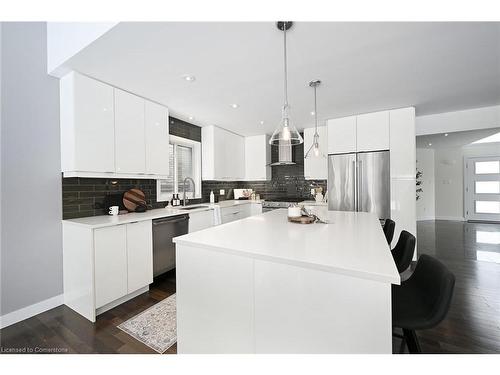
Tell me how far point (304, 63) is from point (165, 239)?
2.42 meters

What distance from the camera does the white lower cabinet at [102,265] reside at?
1.92 meters

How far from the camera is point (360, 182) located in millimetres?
3426

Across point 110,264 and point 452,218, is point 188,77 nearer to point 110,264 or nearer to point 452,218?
point 110,264

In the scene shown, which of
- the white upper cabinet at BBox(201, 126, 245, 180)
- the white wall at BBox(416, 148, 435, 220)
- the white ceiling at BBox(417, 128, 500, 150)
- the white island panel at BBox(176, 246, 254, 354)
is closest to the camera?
the white island panel at BBox(176, 246, 254, 354)

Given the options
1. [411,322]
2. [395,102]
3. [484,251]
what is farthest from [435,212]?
[411,322]

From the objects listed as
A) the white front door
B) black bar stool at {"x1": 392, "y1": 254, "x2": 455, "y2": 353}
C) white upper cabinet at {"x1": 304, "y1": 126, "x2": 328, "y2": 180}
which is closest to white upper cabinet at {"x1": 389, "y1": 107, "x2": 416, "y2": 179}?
white upper cabinet at {"x1": 304, "y1": 126, "x2": 328, "y2": 180}

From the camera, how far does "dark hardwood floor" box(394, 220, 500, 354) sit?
1593 millimetres

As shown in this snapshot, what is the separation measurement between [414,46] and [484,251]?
4083 millimetres

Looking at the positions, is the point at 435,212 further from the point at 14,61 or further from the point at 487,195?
the point at 14,61

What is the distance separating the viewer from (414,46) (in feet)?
5.58

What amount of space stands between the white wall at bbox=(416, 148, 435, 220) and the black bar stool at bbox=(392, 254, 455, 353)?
23.4 feet

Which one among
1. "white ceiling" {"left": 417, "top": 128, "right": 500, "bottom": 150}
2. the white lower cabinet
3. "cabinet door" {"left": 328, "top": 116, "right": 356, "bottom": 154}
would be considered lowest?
the white lower cabinet

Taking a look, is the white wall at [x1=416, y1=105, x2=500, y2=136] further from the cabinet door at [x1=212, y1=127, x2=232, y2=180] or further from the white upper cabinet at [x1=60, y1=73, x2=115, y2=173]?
the white upper cabinet at [x1=60, y1=73, x2=115, y2=173]

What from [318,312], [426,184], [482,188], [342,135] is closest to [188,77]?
[318,312]
